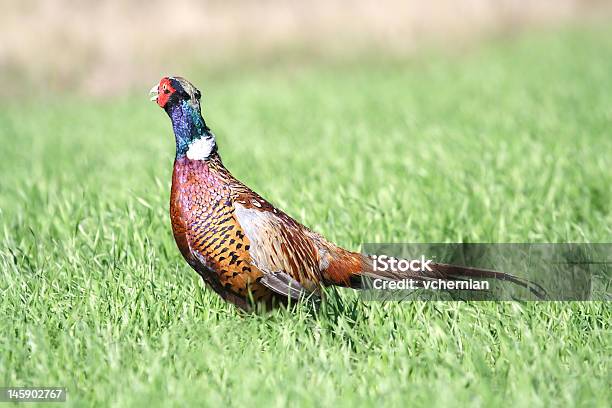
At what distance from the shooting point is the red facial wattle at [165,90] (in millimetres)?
3412

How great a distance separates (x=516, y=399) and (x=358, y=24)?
13.0 metres

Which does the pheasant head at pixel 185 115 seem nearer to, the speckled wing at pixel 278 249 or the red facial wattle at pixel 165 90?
the red facial wattle at pixel 165 90

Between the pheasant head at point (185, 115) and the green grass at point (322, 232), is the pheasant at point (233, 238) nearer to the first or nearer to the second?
the pheasant head at point (185, 115)

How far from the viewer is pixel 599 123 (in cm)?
795

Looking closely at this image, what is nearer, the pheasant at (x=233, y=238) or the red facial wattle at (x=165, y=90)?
the pheasant at (x=233, y=238)

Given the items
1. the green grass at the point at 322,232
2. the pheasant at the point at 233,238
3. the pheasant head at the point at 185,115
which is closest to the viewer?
the green grass at the point at 322,232

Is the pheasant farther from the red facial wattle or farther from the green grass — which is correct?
the green grass

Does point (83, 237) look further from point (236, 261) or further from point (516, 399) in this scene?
point (516, 399)

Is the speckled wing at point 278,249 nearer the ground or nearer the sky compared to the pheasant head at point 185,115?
nearer the ground

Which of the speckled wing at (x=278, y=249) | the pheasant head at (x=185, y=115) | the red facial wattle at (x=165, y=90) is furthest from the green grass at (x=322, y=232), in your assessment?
the red facial wattle at (x=165, y=90)

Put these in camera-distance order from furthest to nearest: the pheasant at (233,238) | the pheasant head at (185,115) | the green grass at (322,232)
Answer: the pheasant head at (185,115) < the pheasant at (233,238) < the green grass at (322,232)

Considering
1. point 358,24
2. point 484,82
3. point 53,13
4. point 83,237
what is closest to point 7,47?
point 53,13

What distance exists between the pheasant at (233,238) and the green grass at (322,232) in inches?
6.5

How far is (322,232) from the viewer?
4.81 meters
